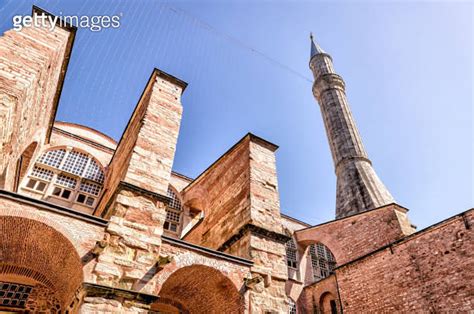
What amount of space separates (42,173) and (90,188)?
1547mm

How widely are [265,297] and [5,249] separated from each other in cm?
477

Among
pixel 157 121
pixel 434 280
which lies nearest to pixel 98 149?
pixel 157 121

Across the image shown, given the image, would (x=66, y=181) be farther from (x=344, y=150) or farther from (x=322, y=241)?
(x=344, y=150)

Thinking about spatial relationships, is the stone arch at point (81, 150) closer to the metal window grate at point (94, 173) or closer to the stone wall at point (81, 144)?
the stone wall at point (81, 144)

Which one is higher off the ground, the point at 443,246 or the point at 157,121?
the point at 157,121

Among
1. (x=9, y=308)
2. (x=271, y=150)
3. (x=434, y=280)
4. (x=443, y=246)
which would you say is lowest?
(x=9, y=308)

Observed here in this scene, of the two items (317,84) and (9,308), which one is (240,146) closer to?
(9,308)

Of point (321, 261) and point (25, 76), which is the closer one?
point (25, 76)

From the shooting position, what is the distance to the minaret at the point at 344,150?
16781 mm

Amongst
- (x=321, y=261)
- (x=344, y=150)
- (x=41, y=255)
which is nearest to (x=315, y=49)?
(x=344, y=150)

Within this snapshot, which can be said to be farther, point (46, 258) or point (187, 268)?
point (187, 268)

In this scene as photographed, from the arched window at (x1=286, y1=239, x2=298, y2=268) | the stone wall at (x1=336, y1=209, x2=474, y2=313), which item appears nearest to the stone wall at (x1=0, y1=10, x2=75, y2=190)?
the stone wall at (x1=336, y1=209, x2=474, y2=313)

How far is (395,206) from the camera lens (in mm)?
11945

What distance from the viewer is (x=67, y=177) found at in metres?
9.85
